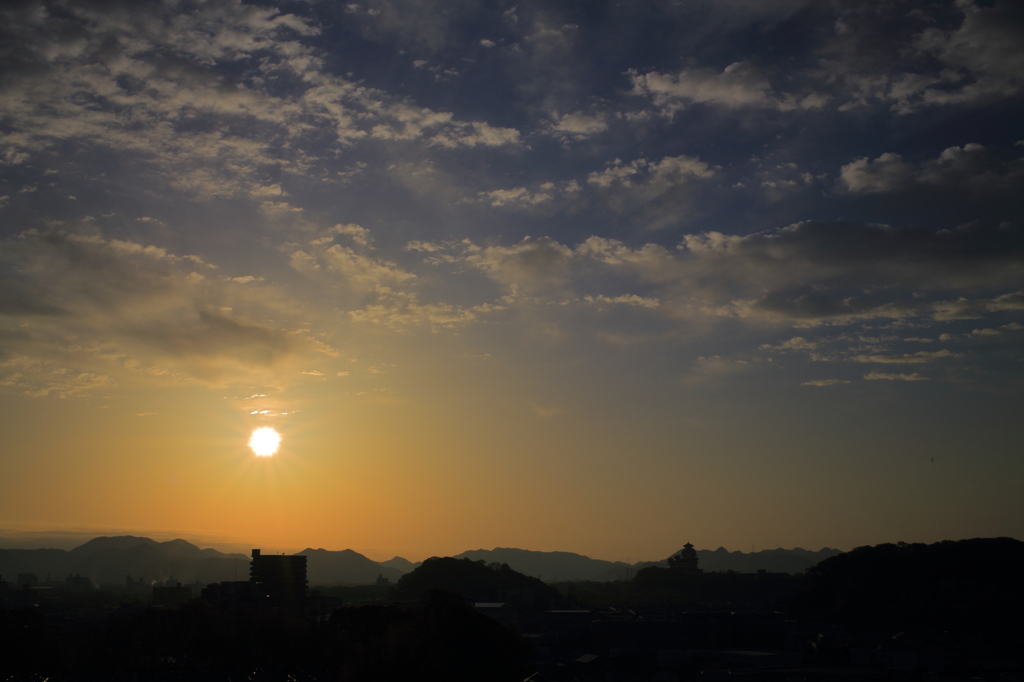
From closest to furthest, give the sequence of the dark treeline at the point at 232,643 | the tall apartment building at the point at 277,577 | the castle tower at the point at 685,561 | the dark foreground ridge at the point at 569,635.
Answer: the dark treeline at the point at 232,643 < the dark foreground ridge at the point at 569,635 < the tall apartment building at the point at 277,577 < the castle tower at the point at 685,561

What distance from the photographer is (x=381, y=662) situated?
3350cm

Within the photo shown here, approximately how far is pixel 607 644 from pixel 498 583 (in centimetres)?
5615

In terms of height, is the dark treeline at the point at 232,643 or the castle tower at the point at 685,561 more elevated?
the dark treeline at the point at 232,643

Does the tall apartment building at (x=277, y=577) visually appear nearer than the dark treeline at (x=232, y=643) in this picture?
No

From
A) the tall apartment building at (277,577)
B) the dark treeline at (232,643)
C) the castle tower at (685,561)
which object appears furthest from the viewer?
the castle tower at (685,561)

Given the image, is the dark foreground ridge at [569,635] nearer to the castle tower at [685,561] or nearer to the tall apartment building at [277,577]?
the tall apartment building at [277,577]

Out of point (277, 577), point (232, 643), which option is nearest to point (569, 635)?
point (232, 643)

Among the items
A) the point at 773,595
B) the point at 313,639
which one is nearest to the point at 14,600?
the point at 313,639

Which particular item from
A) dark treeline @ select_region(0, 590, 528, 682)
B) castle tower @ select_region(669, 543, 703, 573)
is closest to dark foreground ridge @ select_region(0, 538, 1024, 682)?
Answer: dark treeline @ select_region(0, 590, 528, 682)

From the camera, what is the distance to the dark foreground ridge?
119 feet

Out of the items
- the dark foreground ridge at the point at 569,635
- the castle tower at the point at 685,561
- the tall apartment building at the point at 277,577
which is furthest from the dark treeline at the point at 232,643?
the castle tower at the point at 685,561

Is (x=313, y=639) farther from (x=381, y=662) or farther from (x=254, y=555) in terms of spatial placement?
(x=254, y=555)

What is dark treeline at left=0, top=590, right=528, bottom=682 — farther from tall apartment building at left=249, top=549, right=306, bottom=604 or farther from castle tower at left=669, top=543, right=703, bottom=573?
castle tower at left=669, top=543, right=703, bottom=573

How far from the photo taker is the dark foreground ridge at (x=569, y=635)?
36406 millimetres
